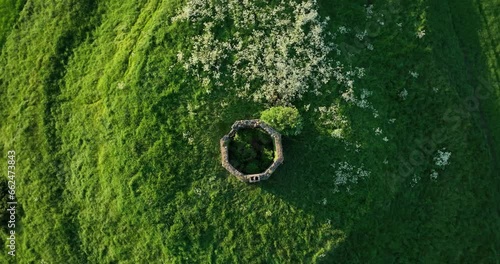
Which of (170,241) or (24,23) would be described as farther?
(24,23)

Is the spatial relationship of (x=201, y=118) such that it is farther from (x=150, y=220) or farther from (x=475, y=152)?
(x=475, y=152)

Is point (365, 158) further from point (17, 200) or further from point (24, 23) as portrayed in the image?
point (24, 23)

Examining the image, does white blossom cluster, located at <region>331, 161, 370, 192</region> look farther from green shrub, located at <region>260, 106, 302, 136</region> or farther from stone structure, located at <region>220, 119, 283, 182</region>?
stone structure, located at <region>220, 119, 283, 182</region>

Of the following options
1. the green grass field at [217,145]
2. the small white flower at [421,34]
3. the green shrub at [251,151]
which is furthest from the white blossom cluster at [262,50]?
the small white flower at [421,34]

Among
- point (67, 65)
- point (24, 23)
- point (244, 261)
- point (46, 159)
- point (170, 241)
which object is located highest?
point (24, 23)

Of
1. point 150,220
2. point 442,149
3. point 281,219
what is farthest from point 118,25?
point 442,149

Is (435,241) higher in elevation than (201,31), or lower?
lower

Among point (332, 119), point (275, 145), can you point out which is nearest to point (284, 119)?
point (275, 145)
